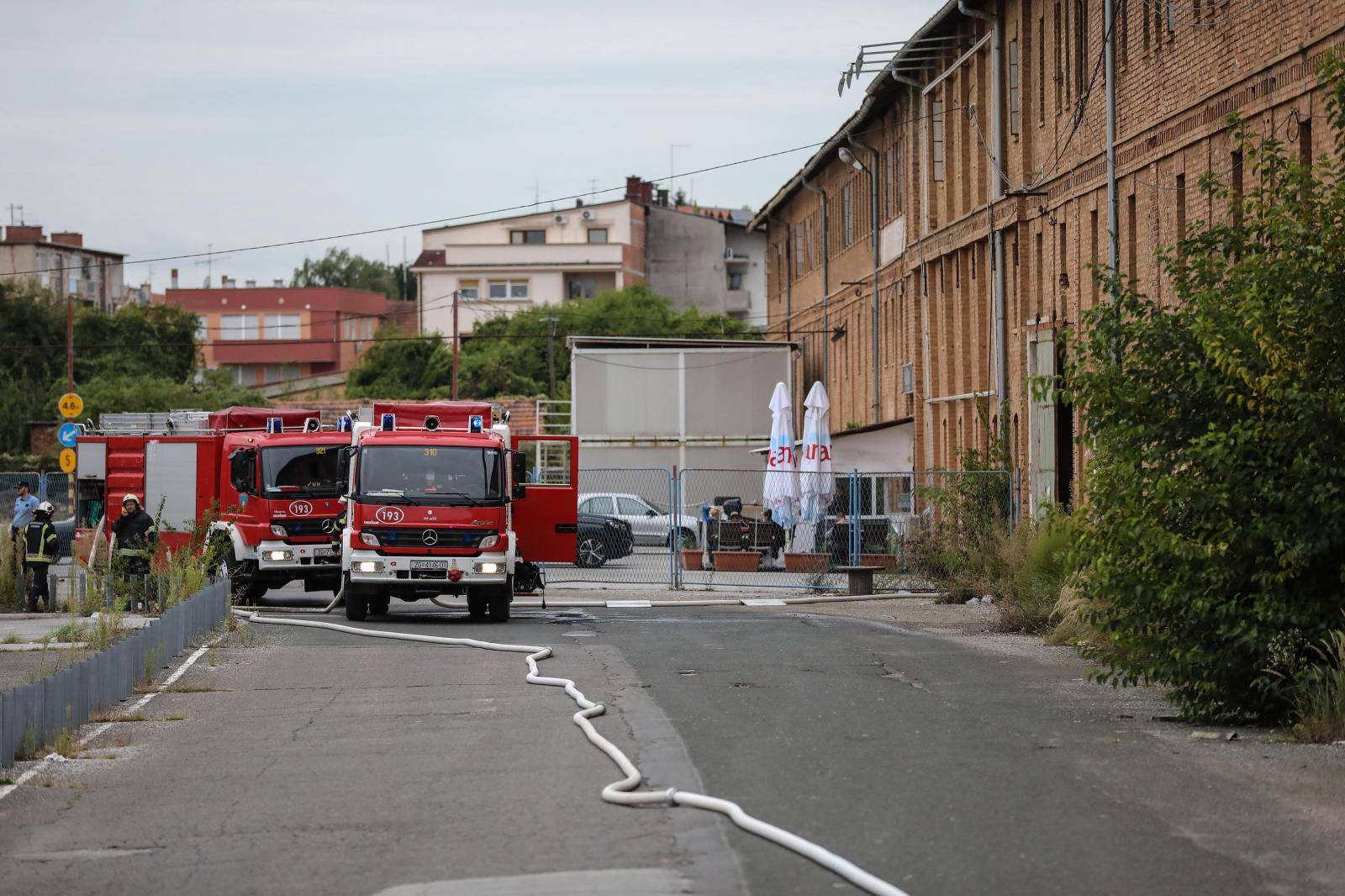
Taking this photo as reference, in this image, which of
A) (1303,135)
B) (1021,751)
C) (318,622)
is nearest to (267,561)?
(318,622)

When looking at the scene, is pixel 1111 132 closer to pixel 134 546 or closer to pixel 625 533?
pixel 625 533

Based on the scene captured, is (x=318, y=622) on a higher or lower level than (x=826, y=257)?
lower

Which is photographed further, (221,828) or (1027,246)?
(1027,246)

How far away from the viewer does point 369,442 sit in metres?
23.2

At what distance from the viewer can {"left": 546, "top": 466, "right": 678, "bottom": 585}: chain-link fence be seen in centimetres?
3331

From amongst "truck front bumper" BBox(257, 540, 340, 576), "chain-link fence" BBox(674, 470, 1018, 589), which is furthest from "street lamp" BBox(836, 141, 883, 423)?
"truck front bumper" BBox(257, 540, 340, 576)

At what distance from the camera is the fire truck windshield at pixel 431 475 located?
2295 centimetres

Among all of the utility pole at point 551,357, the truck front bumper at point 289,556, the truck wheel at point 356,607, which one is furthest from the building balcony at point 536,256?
the truck wheel at point 356,607

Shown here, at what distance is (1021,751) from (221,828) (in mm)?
4961

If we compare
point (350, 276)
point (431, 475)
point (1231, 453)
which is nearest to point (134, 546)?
point (431, 475)

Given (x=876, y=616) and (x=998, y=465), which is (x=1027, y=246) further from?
(x=876, y=616)

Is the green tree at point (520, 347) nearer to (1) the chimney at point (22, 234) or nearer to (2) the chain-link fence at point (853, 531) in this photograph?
(1) the chimney at point (22, 234)

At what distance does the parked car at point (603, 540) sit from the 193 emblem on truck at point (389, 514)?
1202 centimetres

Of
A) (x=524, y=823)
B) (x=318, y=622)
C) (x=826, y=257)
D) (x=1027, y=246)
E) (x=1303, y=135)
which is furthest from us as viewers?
(x=826, y=257)
